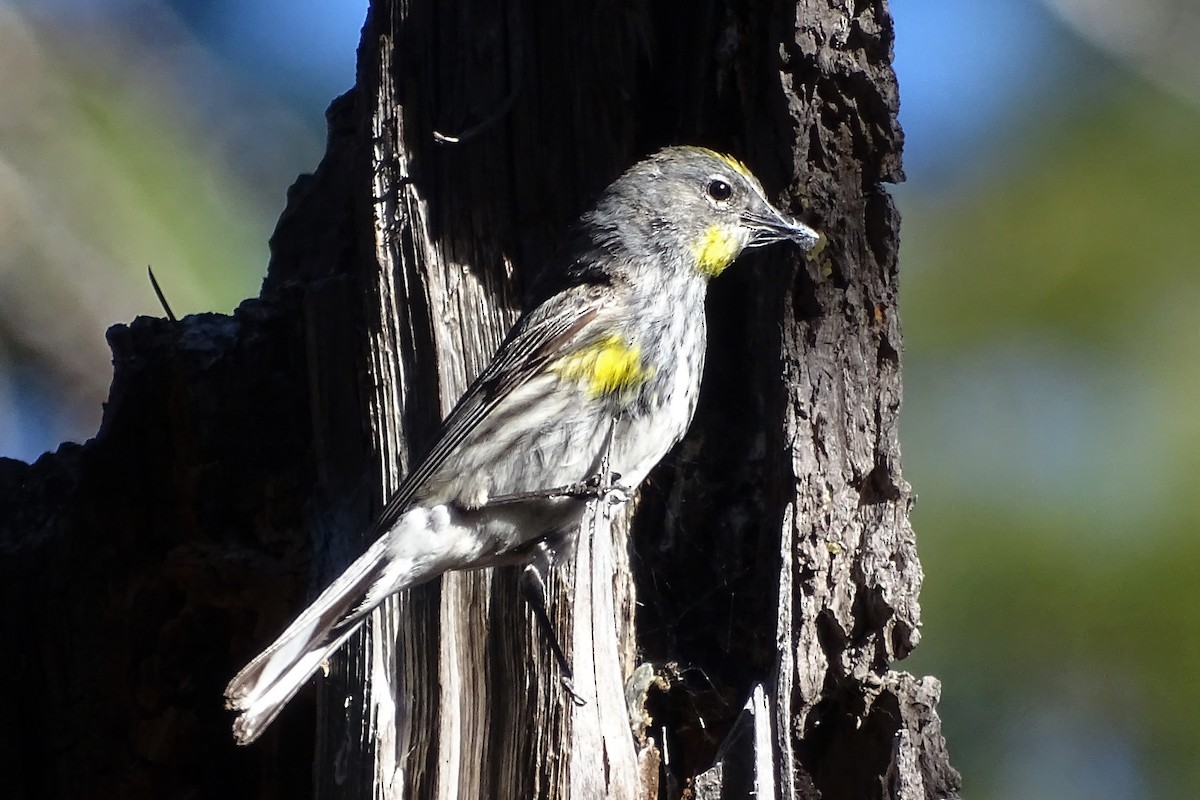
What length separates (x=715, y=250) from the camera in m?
3.58

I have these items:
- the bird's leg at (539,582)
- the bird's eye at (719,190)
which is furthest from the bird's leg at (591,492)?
the bird's eye at (719,190)

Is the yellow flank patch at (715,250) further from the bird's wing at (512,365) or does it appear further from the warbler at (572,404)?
the bird's wing at (512,365)

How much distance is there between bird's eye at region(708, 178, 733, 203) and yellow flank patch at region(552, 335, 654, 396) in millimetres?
535

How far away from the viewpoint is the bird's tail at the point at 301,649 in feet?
8.63

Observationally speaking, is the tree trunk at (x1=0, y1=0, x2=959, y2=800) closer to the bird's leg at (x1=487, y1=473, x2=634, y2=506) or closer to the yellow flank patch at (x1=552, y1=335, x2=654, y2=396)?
the bird's leg at (x1=487, y1=473, x2=634, y2=506)

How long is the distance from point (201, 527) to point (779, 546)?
158cm

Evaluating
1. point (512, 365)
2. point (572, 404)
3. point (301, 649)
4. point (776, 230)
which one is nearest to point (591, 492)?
point (572, 404)

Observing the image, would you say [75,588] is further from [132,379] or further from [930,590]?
[930,590]

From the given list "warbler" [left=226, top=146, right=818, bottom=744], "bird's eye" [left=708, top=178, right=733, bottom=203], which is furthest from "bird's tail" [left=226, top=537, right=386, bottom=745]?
"bird's eye" [left=708, top=178, right=733, bottom=203]

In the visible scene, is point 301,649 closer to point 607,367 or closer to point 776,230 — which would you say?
point 607,367

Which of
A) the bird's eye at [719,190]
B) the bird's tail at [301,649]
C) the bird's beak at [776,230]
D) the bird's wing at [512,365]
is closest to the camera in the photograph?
the bird's tail at [301,649]

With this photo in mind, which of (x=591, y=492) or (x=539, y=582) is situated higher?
(x=591, y=492)

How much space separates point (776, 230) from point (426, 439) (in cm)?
105

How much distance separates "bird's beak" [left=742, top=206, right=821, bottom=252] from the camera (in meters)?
3.37
